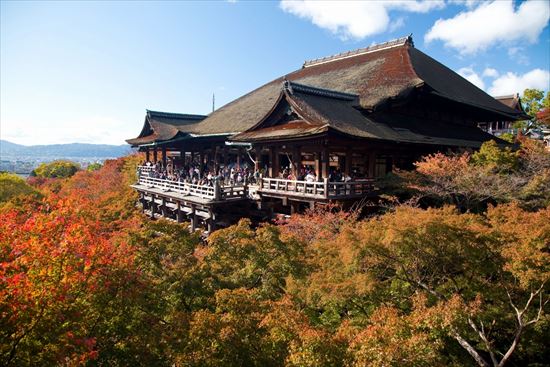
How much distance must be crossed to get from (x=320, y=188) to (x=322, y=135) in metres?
2.11

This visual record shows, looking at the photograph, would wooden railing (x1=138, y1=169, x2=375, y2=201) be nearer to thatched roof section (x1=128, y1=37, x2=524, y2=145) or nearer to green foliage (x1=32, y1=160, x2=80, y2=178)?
thatched roof section (x1=128, y1=37, x2=524, y2=145)

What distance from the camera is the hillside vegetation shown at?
5191 mm

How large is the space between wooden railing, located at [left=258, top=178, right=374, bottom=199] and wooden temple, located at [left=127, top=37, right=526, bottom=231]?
A: 1.9 inches

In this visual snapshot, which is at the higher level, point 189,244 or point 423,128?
point 423,128

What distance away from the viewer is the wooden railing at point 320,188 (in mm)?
14383

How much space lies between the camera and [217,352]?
536 centimetres

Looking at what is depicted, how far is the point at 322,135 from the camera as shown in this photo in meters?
14.7

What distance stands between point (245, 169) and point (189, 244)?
37.5ft

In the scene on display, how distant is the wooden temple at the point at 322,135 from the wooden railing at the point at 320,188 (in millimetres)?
49

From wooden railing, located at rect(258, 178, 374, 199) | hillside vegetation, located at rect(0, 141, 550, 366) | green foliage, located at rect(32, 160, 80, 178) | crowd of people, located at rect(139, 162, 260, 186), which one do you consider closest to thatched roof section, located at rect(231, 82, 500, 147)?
wooden railing, located at rect(258, 178, 374, 199)

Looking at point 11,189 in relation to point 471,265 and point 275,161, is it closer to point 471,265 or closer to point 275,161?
point 275,161

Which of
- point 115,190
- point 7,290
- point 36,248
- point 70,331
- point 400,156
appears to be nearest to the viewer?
point 7,290

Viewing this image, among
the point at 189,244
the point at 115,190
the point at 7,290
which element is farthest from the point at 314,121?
the point at 115,190

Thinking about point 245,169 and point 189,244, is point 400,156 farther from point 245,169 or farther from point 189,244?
point 189,244
